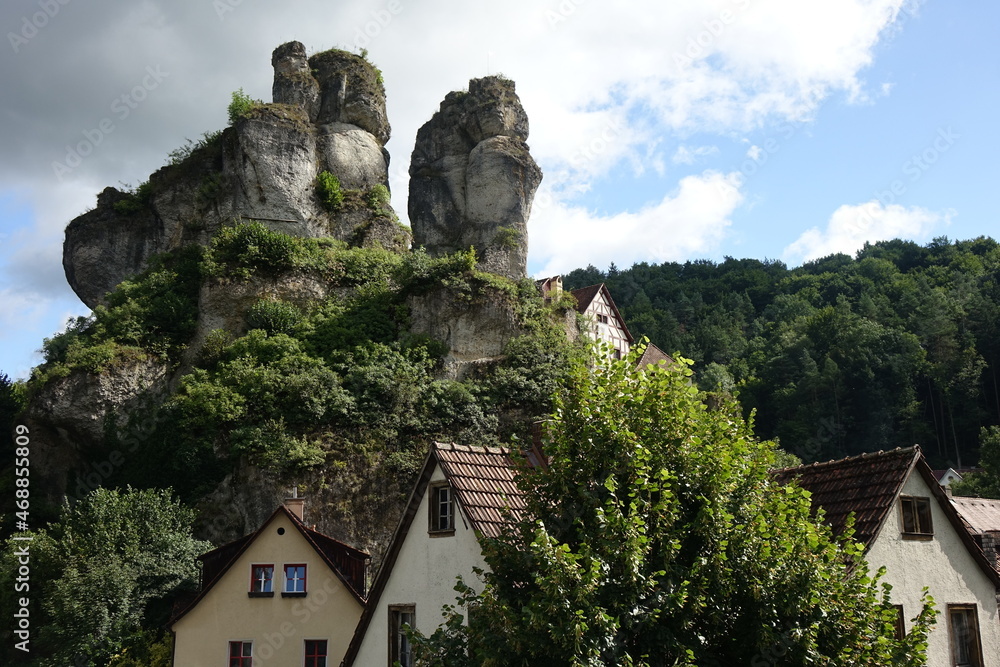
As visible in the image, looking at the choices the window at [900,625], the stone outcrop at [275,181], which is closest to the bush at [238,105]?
the stone outcrop at [275,181]

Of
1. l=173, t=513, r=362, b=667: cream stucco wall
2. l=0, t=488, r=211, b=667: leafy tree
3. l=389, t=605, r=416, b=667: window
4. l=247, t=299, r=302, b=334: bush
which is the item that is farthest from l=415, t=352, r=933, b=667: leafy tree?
l=247, t=299, r=302, b=334: bush

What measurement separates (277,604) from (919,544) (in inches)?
604

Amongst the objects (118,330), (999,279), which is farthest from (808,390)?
(118,330)

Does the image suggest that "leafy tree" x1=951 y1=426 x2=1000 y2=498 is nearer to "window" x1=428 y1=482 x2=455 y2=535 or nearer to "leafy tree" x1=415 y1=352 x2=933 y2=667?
"window" x1=428 y1=482 x2=455 y2=535

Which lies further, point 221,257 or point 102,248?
point 102,248

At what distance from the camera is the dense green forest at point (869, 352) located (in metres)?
77.3

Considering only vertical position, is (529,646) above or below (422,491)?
below

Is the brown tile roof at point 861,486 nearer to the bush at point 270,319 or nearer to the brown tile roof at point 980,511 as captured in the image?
the brown tile roof at point 980,511

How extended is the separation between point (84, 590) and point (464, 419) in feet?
46.6

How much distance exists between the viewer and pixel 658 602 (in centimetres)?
1179

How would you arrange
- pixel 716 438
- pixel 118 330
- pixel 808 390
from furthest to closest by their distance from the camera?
pixel 808 390 → pixel 118 330 → pixel 716 438

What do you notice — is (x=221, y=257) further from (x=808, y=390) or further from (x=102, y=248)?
(x=808, y=390)

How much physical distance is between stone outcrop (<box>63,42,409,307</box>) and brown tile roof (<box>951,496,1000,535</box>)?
27.5m

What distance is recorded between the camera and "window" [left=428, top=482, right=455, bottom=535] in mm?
17094
